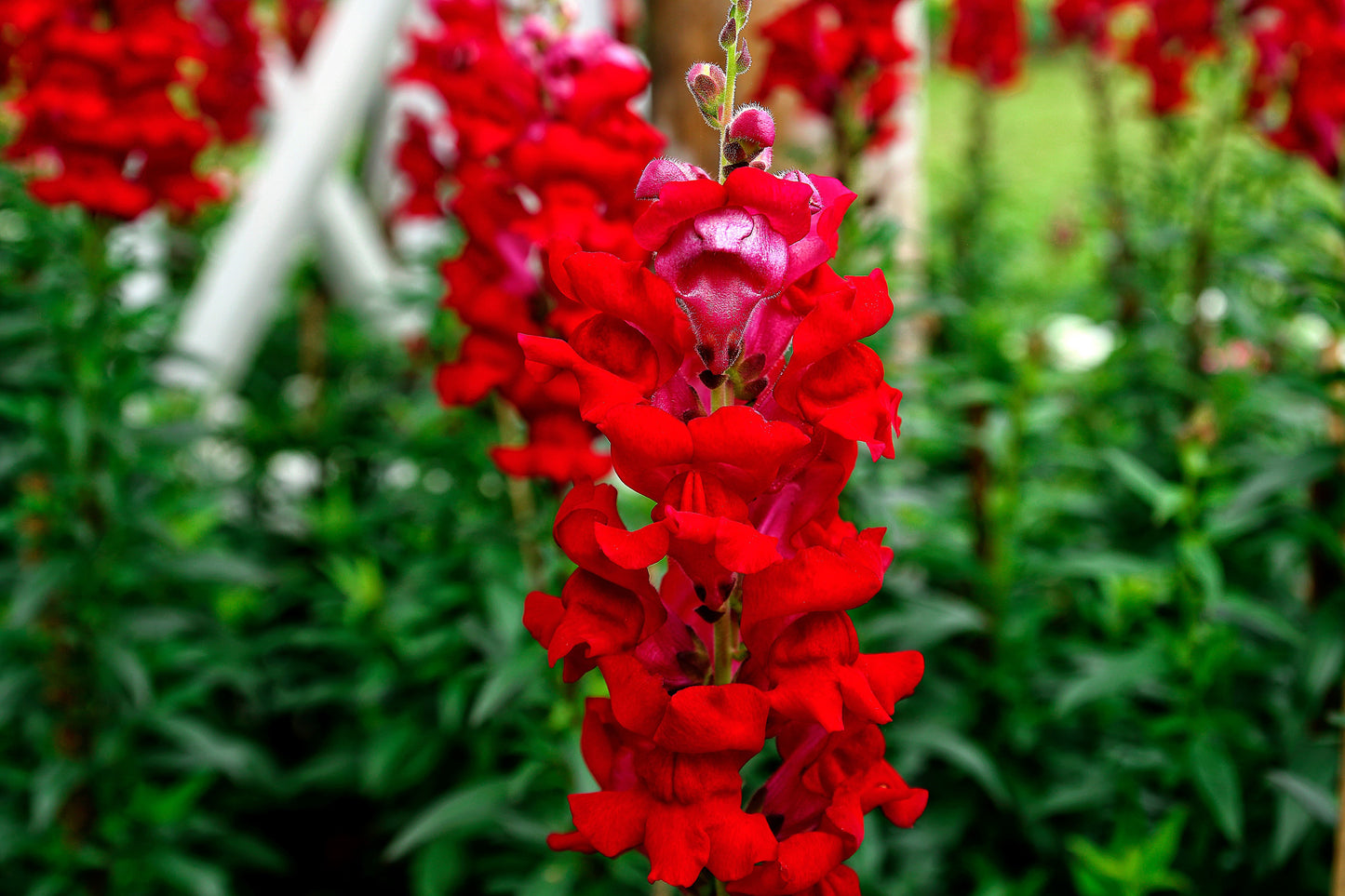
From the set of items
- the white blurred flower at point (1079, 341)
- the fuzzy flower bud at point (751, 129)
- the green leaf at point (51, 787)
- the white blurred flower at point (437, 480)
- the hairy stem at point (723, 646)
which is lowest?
the green leaf at point (51, 787)

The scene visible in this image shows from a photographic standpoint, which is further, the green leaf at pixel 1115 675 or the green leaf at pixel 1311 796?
the green leaf at pixel 1115 675

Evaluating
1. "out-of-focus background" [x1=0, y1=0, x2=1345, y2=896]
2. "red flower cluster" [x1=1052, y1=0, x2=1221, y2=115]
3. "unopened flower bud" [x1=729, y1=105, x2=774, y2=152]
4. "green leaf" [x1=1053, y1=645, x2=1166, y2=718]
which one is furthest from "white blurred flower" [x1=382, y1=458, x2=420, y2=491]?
"red flower cluster" [x1=1052, y1=0, x2=1221, y2=115]

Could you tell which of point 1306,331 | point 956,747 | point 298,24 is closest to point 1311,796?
point 956,747

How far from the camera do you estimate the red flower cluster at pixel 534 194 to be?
1.51m

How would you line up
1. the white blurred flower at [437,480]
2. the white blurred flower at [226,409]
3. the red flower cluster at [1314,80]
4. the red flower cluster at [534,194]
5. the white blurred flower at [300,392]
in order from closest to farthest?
1. the red flower cluster at [534,194]
2. the red flower cluster at [1314,80]
3. the white blurred flower at [437,480]
4. the white blurred flower at [226,409]
5. the white blurred flower at [300,392]

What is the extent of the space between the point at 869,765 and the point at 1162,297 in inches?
109

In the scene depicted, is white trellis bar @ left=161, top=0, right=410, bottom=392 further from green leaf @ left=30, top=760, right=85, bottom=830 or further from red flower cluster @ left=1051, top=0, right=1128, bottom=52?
red flower cluster @ left=1051, top=0, right=1128, bottom=52

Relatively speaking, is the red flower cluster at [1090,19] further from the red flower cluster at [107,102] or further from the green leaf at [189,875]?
the green leaf at [189,875]

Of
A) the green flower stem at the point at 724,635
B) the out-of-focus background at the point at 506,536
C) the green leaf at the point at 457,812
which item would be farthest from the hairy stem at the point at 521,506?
the green flower stem at the point at 724,635

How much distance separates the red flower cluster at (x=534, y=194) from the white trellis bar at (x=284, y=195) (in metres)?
1.82

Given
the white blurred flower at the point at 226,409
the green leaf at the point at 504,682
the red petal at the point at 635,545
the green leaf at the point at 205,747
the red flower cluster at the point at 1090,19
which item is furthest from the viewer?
the red flower cluster at the point at 1090,19

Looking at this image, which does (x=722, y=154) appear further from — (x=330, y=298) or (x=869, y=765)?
(x=330, y=298)

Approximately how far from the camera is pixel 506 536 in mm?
1921

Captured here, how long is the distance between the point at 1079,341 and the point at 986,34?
134cm
